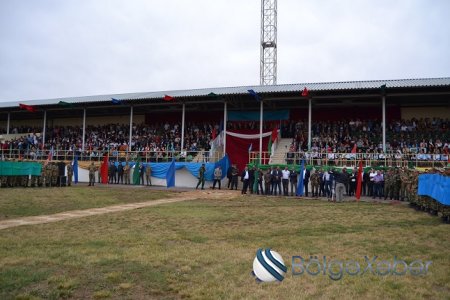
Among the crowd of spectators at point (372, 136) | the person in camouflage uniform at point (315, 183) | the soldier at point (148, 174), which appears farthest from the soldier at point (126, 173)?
the person in camouflage uniform at point (315, 183)

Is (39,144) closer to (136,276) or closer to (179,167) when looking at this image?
(179,167)

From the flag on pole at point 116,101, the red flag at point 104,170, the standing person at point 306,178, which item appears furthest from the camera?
the flag on pole at point 116,101

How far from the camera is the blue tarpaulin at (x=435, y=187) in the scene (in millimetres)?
10501

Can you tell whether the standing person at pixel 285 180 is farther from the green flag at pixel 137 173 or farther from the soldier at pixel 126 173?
the soldier at pixel 126 173

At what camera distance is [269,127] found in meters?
28.8

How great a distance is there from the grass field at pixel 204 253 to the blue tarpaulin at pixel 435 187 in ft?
2.29

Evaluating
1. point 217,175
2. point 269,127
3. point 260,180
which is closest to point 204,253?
point 260,180

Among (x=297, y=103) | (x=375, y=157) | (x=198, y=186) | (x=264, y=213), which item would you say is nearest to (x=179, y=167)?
(x=198, y=186)

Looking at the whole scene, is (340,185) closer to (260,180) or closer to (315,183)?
(315,183)
